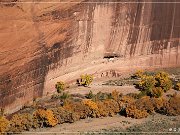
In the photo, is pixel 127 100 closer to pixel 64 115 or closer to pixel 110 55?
pixel 64 115

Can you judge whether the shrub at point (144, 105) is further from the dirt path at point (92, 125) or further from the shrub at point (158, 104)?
the dirt path at point (92, 125)

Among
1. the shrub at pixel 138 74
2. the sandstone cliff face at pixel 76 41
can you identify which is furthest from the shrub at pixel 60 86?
the shrub at pixel 138 74

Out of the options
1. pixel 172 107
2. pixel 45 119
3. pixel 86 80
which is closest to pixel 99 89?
pixel 86 80

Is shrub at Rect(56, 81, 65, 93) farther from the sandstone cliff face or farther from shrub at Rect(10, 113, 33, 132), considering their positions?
shrub at Rect(10, 113, 33, 132)

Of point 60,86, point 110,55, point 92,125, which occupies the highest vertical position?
point 110,55

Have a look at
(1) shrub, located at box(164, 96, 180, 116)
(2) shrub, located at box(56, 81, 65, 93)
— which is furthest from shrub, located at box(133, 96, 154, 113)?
(2) shrub, located at box(56, 81, 65, 93)

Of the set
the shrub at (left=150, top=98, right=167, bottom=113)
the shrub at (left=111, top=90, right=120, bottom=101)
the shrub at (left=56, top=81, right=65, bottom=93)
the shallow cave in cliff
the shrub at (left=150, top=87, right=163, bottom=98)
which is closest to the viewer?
the shrub at (left=150, top=98, right=167, bottom=113)
